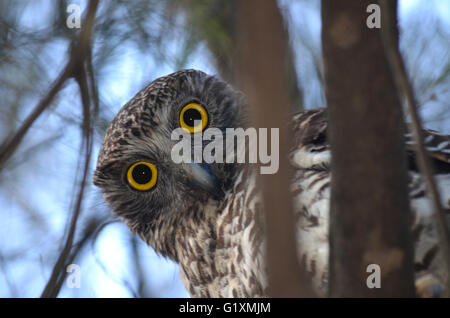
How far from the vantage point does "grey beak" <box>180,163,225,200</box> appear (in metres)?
2.46

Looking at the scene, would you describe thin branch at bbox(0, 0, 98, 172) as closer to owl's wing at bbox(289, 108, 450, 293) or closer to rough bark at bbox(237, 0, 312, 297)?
owl's wing at bbox(289, 108, 450, 293)

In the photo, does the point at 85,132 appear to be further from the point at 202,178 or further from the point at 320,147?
the point at 320,147

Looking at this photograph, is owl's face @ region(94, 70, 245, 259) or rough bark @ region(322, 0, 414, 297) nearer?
rough bark @ region(322, 0, 414, 297)

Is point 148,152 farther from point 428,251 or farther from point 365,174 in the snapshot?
point 365,174

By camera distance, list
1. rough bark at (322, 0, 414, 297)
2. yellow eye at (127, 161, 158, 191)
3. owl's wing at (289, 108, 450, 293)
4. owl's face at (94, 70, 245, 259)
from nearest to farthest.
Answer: rough bark at (322, 0, 414, 297) < owl's wing at (289, 108, 450, 293) < owl's face at (94, 70, 245, 259) < yellow eye at (127, 161, 158, 191)

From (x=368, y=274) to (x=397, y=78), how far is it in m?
0.39

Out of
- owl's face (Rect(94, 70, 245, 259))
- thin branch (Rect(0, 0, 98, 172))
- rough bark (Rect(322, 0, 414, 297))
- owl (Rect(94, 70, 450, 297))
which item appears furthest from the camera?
owl's face (Rect(94, 70, 245, 259))

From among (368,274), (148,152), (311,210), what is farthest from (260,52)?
(148,152)

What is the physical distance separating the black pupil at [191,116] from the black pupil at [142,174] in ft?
0.94

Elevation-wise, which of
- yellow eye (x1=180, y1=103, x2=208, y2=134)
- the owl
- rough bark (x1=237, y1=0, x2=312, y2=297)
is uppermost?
yellow eye (x1=180, y1=103, x2=208, y2=134)

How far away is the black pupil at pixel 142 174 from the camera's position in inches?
107

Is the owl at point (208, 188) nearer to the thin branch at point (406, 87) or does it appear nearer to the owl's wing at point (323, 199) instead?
the owl's wing at point (323, 199)

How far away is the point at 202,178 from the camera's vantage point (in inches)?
97.0

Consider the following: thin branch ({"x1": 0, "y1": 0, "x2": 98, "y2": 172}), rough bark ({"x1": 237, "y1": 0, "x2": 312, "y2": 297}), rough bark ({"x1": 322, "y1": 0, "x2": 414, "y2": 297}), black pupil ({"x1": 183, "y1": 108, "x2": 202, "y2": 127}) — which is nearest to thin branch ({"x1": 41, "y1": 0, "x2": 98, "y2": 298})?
thin branch ({"x1": 0, "y1": 0, "x2": 98, "y2": 172})
